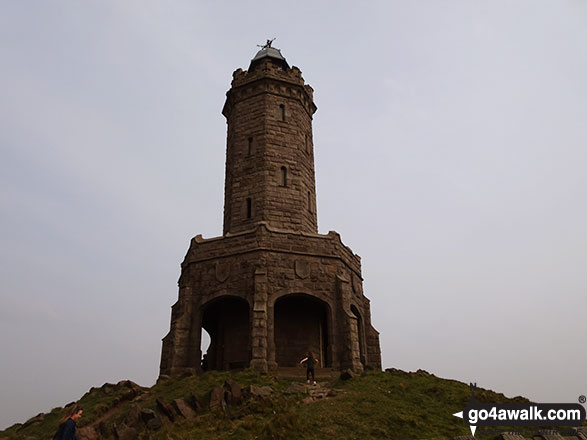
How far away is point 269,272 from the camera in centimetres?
2244

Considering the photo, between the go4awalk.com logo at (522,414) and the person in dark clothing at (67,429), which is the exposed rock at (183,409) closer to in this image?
the person in dark clothing at (67,429)

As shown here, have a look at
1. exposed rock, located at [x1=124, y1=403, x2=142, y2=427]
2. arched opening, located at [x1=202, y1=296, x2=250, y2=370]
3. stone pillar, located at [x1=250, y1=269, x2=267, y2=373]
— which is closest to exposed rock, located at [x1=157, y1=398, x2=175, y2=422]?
exposed rock, located at [x1=124, y1=403, x2=142, y2=427]

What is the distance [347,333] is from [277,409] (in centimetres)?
726

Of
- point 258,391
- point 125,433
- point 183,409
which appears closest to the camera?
point 125,433

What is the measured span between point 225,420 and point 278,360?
26.2 feet

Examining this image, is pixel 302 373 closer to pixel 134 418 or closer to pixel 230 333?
pixel 230 333

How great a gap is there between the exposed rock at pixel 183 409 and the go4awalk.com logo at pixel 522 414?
8611mm

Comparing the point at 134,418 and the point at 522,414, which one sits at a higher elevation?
the point at 134,418

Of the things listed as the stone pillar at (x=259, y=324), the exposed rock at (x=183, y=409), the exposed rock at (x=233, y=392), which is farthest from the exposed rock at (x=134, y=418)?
the stone pillar at (x=259, y=324)

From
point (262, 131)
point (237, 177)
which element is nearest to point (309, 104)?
point (262, 131)

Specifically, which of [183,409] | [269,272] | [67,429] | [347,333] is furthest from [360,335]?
[67,429]

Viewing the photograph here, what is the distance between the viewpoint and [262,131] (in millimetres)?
27609

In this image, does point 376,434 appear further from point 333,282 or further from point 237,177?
point 237,177

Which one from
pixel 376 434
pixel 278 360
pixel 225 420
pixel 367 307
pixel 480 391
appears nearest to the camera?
pixel 376 434
